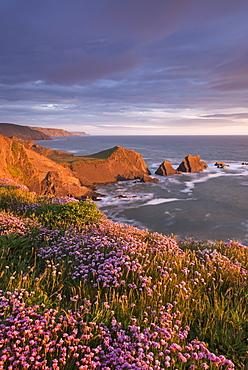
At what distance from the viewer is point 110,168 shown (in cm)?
5938

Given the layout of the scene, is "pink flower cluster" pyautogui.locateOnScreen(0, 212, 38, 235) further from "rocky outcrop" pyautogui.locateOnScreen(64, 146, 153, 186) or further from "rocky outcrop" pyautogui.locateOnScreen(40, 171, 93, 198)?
"rocky outcrop" pyautogui.locateOnScreen(64, 146, 153, 186)

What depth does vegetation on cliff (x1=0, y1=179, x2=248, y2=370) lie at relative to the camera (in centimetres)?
274

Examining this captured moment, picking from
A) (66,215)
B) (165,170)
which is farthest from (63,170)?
(66,215)

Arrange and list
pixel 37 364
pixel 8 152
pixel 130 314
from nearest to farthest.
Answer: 1. pixel 37 364
2. pixel 130 314
3. pixel 8 152

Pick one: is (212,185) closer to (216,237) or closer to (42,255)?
(216,237)

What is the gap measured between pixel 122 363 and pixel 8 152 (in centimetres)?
3725

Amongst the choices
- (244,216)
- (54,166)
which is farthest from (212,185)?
(54,166)

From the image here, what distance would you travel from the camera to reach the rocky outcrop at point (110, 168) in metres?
55.3

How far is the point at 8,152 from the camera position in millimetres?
35344

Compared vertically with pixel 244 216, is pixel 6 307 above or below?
above

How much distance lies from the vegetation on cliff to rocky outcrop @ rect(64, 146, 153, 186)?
153 feet

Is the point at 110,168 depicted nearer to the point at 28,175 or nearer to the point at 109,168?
the point at 109,168

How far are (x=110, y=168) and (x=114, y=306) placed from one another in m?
55.9

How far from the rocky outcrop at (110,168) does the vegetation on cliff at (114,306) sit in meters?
46.7
